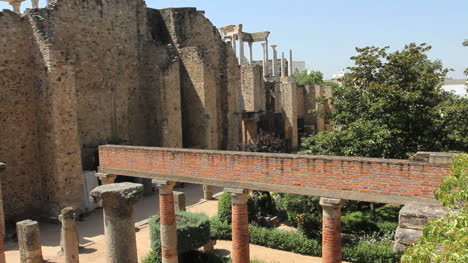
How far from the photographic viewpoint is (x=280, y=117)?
33000 mm

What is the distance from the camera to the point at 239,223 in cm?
1053

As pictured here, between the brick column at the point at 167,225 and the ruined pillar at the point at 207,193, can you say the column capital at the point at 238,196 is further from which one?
the ruined pillar at the point at 207,193

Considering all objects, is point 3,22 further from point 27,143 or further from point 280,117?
point 280,117

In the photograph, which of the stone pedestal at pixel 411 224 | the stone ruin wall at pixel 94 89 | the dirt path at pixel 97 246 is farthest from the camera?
the stone ruin wall at pixel 94 89

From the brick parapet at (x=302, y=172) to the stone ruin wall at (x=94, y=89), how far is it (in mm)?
6092

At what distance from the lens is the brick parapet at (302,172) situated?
852 cm

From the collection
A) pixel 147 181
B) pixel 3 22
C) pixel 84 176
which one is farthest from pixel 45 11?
pixel 147 181

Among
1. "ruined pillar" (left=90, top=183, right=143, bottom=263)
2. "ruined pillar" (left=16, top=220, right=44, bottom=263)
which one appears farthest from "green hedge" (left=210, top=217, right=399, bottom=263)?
"ruined pillar" (left=90, top=183, right=143, bottom=263)

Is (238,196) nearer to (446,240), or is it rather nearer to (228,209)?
(228,209)

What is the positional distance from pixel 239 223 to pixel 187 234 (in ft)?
8.20

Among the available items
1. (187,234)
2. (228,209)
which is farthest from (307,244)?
(187,234)

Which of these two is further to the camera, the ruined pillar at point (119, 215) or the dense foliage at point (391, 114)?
the dense foliage at point (391, 114)

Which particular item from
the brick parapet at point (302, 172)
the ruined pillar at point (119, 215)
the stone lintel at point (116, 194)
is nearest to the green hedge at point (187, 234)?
the brick parapet at point (302, 172)

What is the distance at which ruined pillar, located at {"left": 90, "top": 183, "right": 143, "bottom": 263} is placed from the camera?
766cm
